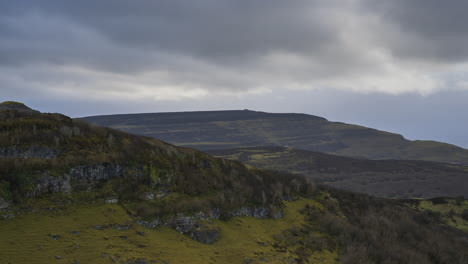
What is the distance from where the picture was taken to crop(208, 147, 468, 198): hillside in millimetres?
123319

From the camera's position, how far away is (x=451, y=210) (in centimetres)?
5353

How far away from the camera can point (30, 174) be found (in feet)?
66.5

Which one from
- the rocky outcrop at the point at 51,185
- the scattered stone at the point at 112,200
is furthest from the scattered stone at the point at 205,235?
the rocky outcrop at the point at 51,185

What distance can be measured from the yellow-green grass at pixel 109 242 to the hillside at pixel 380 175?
7782 centimetres

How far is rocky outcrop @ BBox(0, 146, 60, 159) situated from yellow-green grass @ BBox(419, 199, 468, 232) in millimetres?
51097

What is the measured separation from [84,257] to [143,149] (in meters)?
12.0

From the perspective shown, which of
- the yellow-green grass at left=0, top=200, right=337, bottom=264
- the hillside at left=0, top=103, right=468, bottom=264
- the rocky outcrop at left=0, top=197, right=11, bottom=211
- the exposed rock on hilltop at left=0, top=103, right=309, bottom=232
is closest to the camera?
the yellow-green grass at left=0, top=200, right=337, bottom=264

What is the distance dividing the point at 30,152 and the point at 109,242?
28.6ft

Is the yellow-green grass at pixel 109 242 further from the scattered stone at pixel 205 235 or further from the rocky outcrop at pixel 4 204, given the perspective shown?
the rocky outcrop at pixel 4 204

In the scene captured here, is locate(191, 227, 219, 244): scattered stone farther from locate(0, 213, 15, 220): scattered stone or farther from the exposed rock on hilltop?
locate(0, 213, 15, 220): scattered stone

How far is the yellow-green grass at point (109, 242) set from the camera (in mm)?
16781

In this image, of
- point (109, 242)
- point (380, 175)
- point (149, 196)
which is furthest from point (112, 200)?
point (380, 175)

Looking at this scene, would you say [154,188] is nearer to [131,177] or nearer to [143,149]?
[131,177]

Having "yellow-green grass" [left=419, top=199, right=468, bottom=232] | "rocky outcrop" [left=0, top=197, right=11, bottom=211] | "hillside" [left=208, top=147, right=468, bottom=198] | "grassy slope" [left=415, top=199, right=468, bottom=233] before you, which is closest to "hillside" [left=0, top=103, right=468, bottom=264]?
"rocky outcrop" [left=0, top=197, right=11, bottom=211]
